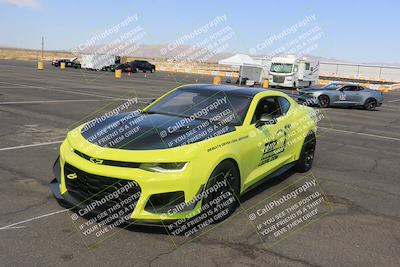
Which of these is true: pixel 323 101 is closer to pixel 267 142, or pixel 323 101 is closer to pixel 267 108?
pixel 267 108

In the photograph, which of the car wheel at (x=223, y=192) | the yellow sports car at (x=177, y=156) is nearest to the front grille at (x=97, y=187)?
the yellow sports car at (x=177, y=156)

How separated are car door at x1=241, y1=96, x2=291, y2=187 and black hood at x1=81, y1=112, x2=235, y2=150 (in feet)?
1.60

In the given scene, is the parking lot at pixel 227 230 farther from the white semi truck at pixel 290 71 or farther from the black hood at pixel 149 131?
the white semi truck at pixel 290 71

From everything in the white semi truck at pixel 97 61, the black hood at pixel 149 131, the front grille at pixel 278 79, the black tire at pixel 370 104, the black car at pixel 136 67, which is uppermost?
the black hood at pixel 149 131

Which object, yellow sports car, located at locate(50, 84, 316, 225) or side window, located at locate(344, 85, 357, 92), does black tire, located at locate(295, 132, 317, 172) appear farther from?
side window, located at locate(344, 85, 357, 92)

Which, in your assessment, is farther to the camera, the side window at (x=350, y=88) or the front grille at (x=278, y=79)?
the front grille at (x=278, y=79)

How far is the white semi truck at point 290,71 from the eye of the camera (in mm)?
37250

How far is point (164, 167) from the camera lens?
185 inches

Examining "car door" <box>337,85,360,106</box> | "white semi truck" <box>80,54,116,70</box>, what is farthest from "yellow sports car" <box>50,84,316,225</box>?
"white semi truck" <box>80,54,116,70</box>

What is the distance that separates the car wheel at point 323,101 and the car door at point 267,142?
15891 millimetres

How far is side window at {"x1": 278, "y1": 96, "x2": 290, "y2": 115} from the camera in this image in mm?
7145

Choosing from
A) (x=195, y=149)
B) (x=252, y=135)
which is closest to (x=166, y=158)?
(x=195, y=149)

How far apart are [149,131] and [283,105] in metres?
2.77

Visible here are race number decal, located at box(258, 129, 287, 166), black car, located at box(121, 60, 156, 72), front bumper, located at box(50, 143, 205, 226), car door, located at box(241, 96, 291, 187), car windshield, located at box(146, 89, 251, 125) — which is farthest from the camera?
black car, located at box(121, 60, 156, 72)
